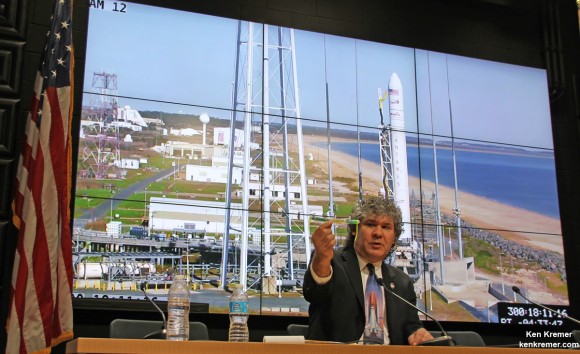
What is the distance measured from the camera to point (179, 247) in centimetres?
436

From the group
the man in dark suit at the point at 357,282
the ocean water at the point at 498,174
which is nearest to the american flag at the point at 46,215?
the man in dark suit at the point at 357,282

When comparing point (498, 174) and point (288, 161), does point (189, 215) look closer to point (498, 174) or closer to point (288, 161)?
point (288, 161)

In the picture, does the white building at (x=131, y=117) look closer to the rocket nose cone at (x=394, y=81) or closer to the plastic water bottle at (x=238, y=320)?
the rocket nose cone at (x=394, y=81)

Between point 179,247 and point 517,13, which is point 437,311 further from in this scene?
point 517,13

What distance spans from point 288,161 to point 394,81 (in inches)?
43.3

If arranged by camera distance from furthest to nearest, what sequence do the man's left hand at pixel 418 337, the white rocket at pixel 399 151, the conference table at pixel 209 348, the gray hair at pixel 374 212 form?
the white rocket at pixel 399 151, the gray hair at pixel 374 212, the man's left hand at pixel 418 337, the conference table at pixel 209 348

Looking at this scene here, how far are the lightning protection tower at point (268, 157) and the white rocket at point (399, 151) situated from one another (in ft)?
2.41

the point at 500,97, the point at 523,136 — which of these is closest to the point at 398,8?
the point at 500,97

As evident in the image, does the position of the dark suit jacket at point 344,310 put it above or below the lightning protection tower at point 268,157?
below

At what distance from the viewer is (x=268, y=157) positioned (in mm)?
4676

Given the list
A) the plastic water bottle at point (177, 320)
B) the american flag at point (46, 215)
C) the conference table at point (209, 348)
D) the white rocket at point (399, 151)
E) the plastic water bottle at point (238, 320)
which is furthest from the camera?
the white rocket at point (399, 151)

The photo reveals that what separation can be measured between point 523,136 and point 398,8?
1458 mm

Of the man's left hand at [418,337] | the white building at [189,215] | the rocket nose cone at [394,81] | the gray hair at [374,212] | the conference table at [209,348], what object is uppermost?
the rocket nose cone at [394,81]

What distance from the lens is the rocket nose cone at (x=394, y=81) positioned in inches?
202
